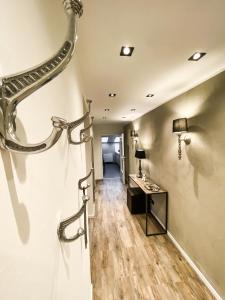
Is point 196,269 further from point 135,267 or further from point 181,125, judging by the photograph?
point 181,125

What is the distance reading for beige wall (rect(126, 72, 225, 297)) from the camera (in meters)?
1.86

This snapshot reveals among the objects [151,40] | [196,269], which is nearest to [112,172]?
[196,269]

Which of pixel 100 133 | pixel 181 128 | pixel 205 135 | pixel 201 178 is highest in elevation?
pixel 100 133

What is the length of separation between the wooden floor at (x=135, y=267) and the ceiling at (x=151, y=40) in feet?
8.14

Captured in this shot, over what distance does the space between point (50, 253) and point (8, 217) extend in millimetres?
316

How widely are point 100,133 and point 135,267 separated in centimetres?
563

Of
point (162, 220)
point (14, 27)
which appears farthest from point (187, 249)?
point (14, 27)

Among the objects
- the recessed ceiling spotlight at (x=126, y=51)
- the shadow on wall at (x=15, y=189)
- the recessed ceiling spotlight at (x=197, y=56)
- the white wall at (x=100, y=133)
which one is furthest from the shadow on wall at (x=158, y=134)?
the white wall at (x=100, y=133)

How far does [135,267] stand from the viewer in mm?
2414

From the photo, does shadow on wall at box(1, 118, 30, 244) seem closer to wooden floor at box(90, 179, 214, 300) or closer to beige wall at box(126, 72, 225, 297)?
beige wall at box(126, 72, 225, 297)

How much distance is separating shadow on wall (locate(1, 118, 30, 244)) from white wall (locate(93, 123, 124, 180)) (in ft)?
22.9

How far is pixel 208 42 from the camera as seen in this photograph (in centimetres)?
133

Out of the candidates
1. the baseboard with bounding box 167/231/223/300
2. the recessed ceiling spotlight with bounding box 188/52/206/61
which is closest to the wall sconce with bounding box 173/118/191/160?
the recessed ceiling spotlight with bounding box 188/52/206/61

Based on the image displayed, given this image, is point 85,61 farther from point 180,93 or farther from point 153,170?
point 153,170
